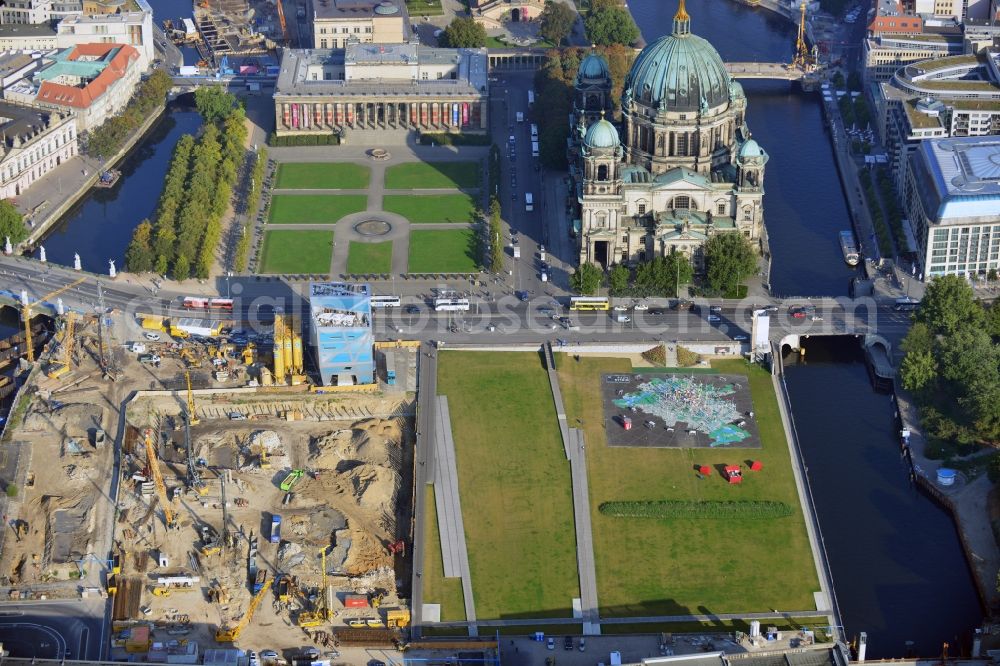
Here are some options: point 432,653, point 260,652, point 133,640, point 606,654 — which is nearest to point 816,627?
point 606,654

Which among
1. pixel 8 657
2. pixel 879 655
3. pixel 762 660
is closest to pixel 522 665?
pixel 762 660

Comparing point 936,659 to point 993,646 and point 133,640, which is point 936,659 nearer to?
point 993,646

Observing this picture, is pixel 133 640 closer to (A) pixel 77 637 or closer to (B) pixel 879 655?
(A) pixel 77 637

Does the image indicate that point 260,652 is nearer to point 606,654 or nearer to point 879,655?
point 606,654

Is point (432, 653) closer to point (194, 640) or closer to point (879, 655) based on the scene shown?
point (194, 640)

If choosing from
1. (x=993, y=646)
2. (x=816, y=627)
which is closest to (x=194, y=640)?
(x=816, y=627)

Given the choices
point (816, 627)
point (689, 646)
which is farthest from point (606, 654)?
point (816, 627)
